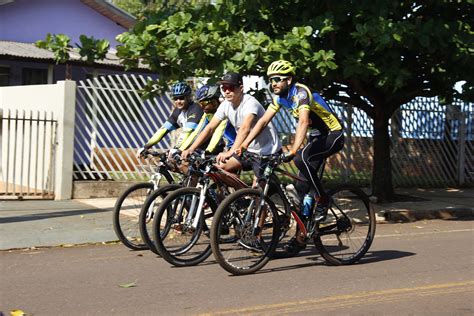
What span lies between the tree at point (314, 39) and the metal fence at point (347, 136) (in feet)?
A: 8.88

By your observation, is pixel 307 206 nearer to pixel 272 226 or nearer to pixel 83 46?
pixel 272 226

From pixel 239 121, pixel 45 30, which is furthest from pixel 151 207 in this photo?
pixel 45 30

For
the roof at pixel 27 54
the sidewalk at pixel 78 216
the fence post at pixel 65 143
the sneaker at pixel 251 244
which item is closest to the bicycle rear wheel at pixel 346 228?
the sneaker at pixel 251 244

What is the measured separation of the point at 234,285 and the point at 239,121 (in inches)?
79.0

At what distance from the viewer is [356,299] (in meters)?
5.92

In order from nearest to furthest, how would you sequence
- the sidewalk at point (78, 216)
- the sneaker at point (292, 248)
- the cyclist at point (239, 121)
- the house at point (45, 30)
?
the cyclist at point (239, 121) < the sneaker at point (292, 248) < the sidewalk at point (78, 216) < the house at point (45, 30)

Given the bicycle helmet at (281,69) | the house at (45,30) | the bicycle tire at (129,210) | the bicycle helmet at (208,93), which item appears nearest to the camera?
the bicycle helmet at (281,69)

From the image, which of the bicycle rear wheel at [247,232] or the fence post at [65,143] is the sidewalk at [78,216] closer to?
the fence post at [65,143]

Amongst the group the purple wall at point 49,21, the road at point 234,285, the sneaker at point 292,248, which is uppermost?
the purple wall at point 49,21

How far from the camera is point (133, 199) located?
8.02 m

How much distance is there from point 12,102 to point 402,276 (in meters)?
11.5

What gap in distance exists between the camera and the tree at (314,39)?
994cm

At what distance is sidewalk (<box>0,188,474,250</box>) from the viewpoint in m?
9.09

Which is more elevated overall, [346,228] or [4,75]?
[4,75]
